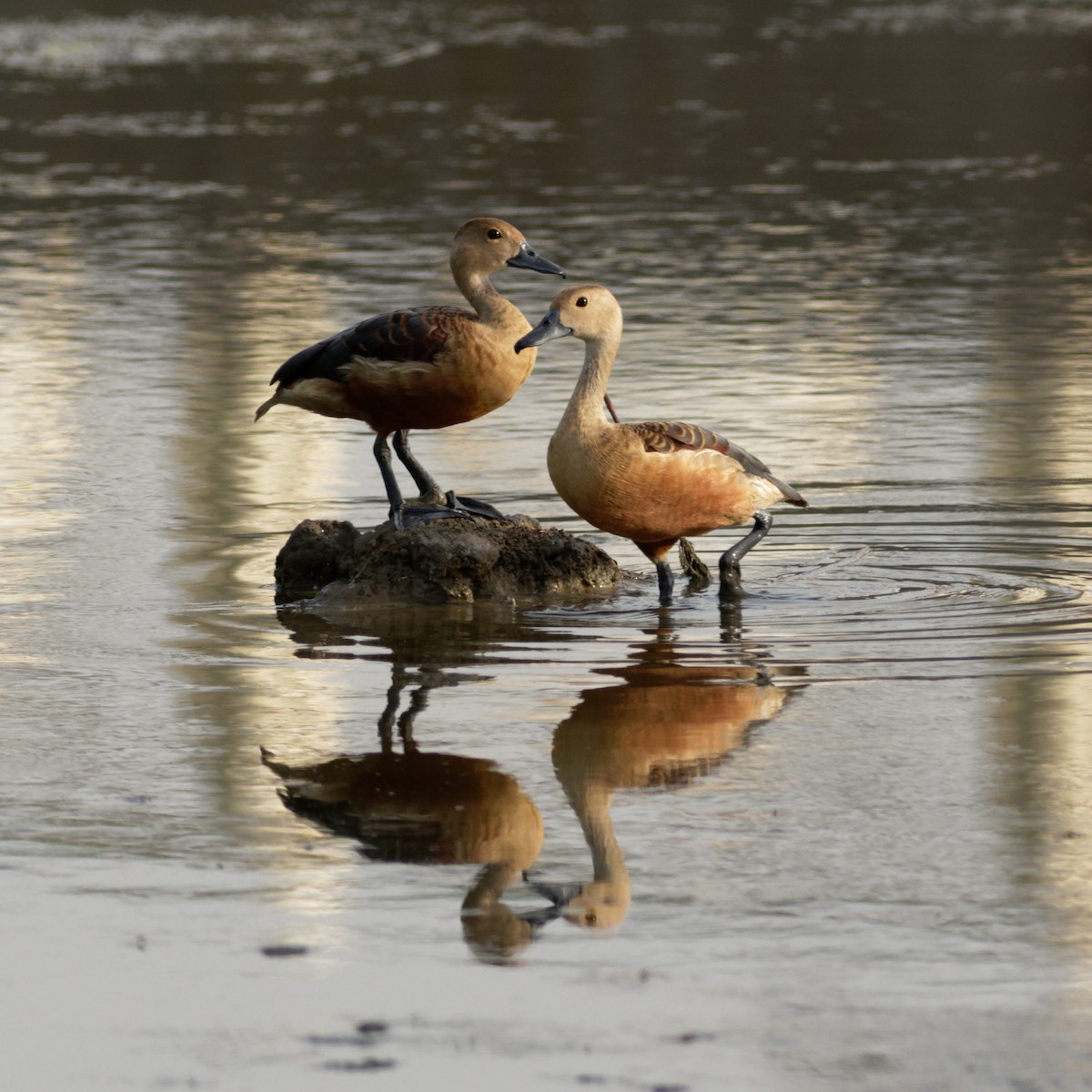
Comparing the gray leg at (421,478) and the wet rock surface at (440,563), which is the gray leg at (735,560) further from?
the gray leg at (421,478)

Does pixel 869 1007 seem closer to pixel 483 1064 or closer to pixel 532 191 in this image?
pixel 483 1064

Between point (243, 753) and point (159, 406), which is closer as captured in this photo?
point (243, 753)

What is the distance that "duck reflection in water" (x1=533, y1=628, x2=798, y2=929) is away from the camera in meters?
6.02

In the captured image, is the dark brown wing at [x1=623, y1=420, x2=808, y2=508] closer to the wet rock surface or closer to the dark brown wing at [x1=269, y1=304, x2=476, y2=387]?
the wet rock surface

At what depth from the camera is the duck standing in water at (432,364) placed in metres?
10.1

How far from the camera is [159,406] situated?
47.0 ft

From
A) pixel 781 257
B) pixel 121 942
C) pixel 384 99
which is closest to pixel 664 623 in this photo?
pixel 121 942

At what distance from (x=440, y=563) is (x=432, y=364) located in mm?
959

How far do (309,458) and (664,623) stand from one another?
4.25 meters

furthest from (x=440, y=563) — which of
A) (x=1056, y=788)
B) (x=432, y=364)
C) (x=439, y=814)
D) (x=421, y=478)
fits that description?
(x=1056, y=788)

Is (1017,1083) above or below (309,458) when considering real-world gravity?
above

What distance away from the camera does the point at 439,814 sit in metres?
6.65

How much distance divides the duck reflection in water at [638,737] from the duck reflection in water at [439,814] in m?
0.17

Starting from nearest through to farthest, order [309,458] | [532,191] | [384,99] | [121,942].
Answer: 1. [121,942]
2. [309,458]
3. [532,191]
4. [384,99]
